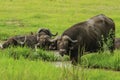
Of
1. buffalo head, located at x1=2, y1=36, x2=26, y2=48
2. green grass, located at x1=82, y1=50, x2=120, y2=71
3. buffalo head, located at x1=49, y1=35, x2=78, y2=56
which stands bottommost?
green grass, located at x1=82, y1=50, x2=120, y2=71

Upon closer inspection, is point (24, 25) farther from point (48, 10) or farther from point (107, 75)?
point (107, 75)

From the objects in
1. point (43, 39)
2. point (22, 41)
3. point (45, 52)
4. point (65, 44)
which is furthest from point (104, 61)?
point (22, 41)

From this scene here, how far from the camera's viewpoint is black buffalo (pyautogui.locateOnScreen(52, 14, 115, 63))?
15773mm

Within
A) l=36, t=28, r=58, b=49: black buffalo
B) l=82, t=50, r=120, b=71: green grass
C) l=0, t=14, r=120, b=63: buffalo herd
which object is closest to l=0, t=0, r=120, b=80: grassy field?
l=82, t=50, r=120, b=71: green grass

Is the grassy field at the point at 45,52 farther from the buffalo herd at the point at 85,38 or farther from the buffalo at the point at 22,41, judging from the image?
the buffalo at the point at 22,41

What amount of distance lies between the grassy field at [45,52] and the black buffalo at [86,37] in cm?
45

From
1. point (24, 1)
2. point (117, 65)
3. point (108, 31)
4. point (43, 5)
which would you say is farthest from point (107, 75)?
point (24, 1)

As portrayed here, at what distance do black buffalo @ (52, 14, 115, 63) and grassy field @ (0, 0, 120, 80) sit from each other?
0.45 metres

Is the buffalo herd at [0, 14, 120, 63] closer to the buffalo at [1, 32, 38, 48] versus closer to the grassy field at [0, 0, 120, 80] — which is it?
the grassy field at [0, 0, 120, 80]

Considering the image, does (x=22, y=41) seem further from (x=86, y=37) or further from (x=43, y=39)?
(x=86, y=37)

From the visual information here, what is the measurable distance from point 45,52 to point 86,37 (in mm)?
1994

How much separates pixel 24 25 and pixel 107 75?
16.3 metres

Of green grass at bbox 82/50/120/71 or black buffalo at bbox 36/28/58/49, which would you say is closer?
green grass at bbox 82/50/120/71

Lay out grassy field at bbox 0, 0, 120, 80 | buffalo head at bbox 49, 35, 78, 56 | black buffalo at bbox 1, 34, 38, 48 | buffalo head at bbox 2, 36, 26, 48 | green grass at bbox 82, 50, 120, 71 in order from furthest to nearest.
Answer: black buffalo at bbox 1, 34, 38, 48 < buffalo head at bbox 2, 36, 26, 48 < buffalo head at bbox 49, 35, 78, 56 < green grass at bbox 82, 50, 120, 71 < grassy field at bbox 0, 0, 120, 80
